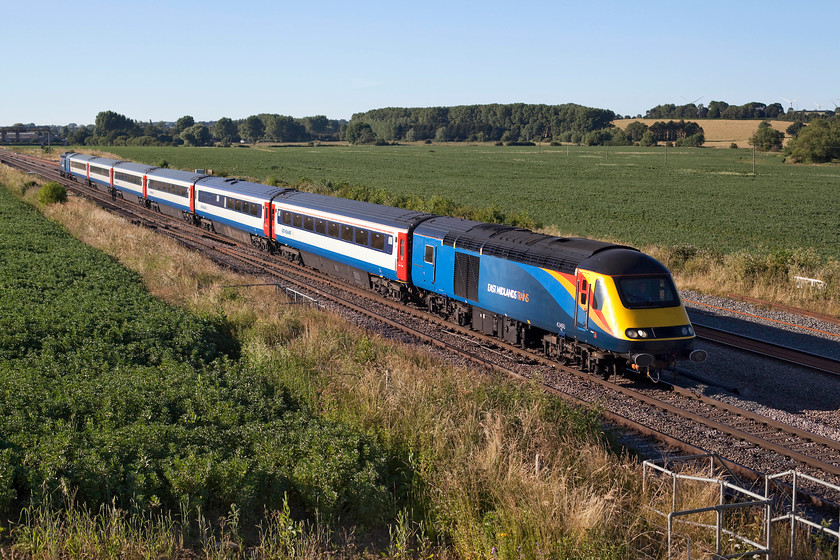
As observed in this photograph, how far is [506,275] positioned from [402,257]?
16.9 feet

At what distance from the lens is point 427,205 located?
1651 inches

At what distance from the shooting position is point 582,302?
1611 centimetres

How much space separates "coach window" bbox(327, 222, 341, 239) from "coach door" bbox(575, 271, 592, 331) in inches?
488

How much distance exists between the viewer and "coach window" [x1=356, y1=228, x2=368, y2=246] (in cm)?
2473

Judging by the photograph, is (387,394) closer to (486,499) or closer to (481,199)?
(486,499)

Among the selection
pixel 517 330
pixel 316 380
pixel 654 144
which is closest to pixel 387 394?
pixel 316 380

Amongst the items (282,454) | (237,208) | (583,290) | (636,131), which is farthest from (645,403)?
(636,131)

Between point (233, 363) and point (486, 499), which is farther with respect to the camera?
point (233, 363)

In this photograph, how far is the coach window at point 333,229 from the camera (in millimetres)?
26703

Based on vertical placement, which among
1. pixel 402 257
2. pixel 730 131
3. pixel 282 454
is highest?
pixel 730 131

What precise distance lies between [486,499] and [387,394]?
377 centimetres

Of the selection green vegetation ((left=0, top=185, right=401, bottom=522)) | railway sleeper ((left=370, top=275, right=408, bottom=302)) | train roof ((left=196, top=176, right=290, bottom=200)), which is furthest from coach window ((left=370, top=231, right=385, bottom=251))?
train roof ((left=196, top=176, right=290, bottom=200))

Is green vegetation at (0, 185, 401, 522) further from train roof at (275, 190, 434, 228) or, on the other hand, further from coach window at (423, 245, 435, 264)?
train roof at (275, 190, 434, 228)

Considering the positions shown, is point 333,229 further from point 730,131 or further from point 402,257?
point 730,131
